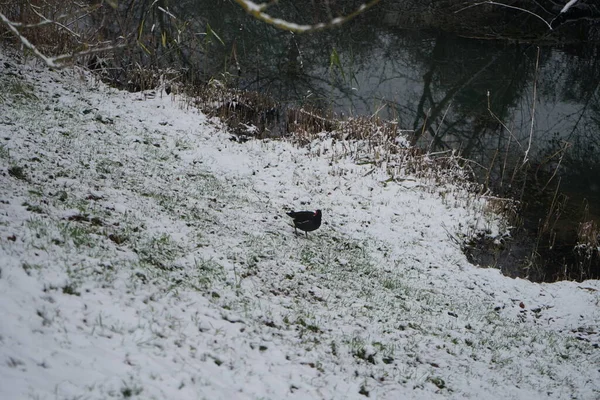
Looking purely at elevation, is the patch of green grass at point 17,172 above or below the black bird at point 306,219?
below

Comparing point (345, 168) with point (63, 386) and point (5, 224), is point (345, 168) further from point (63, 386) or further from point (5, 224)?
point (63, 386)

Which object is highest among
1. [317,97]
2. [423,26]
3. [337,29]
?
[423,26]

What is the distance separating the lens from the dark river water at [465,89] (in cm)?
1152

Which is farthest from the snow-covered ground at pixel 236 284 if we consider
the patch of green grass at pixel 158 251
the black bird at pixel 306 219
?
the black bird at pixel 306 219

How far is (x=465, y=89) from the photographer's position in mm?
16734

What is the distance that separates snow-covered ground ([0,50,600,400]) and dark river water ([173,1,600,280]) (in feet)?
6.94

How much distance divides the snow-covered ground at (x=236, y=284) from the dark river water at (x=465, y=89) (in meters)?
2.11

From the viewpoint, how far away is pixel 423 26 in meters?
21.7

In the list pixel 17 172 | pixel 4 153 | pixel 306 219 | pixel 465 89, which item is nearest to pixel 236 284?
pixel 306 219

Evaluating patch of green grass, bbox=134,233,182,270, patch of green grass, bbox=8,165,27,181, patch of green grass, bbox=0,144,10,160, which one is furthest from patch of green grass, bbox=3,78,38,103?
patch of green grass, bbox=134,233,182,270

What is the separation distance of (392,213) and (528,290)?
9.03 ft

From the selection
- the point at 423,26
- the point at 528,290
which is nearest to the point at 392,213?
the point at 528,290

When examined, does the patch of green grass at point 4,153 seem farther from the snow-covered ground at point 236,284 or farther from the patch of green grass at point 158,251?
the patch of green grass at point 158,251

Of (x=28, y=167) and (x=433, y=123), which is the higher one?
(x=433, y=123)
